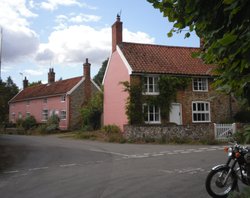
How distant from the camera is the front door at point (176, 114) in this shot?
1173 inches

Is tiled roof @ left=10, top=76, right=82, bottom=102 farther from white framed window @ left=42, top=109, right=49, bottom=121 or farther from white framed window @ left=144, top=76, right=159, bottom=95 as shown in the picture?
white framed window @ left=144, top=76, right=159, bottom=95

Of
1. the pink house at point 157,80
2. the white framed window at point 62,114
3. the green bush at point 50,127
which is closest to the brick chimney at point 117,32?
the pink house at point 157,80

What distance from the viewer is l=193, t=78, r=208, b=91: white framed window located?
3116 centimetres

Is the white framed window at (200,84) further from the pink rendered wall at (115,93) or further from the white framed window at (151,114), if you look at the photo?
the pink rendered wall at (115,93)

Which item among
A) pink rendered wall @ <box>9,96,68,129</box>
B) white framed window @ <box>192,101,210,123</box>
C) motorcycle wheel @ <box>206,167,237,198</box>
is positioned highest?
pink rendered wall @ <box>9,96,68,129</box>

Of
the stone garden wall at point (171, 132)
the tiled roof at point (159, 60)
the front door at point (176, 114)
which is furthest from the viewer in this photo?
the front door at point (176, 114)

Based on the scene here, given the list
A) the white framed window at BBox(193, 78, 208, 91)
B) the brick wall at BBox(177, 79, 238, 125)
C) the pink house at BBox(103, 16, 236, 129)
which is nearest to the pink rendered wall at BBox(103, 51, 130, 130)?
the pink house at BBox(103, 16, 236, 129)

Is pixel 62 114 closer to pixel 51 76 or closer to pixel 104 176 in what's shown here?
pixel 51 76

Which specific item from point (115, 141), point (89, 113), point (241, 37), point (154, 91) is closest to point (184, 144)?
point (115, 141)

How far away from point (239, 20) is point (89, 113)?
35.1 metres

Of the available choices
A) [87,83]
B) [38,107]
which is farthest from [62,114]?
[38,107]

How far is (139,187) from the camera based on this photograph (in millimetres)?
9305

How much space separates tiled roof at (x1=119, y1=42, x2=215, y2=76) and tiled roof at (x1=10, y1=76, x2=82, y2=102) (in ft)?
48.9

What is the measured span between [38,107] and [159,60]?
82.3 ft
